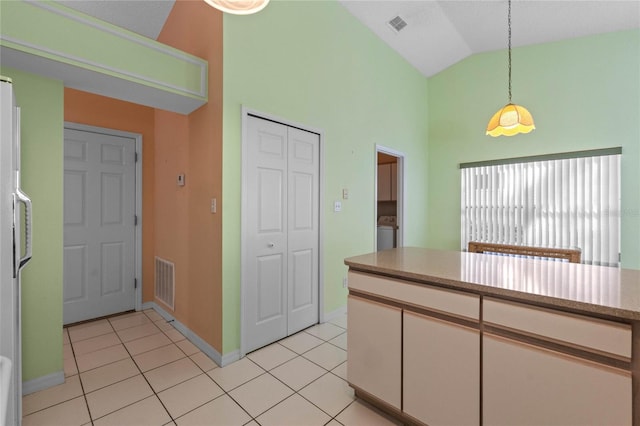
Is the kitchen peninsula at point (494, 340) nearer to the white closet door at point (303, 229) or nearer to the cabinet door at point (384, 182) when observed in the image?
the white closet door at point (303, 229)

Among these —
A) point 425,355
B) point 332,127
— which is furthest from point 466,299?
point 332,127

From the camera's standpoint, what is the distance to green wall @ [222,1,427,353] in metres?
2.34

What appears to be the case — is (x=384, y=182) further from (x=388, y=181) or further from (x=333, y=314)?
(x=333, y=314)

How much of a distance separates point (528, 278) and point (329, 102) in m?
2.51

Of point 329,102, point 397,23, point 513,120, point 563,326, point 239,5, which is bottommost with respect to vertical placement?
point 563,326

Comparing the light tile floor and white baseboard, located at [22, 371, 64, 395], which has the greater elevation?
white baseboard, located at [22, 371, 64, 395]

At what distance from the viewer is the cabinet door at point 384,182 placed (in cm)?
527

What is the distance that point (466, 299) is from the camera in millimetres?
1348

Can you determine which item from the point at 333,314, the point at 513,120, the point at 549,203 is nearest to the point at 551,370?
the point at 513,120

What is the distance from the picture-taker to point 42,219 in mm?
1987

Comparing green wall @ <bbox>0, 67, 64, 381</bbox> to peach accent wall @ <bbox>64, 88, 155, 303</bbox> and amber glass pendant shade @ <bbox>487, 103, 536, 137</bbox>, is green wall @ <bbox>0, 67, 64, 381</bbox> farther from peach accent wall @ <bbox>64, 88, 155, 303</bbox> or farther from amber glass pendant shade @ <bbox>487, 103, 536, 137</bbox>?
amber glass pendant shade @ <bbox>487, 103, 536, 137</bbox>

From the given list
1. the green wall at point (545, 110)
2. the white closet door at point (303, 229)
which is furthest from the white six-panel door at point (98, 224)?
the green wall at point (545, 110)

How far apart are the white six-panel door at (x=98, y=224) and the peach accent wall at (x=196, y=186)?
443mm

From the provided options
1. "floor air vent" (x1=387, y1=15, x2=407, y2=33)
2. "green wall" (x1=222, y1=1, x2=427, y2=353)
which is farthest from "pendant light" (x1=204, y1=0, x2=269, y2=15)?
"floor air vent" (x1=387, y1=15, x2=407, y2=33)
